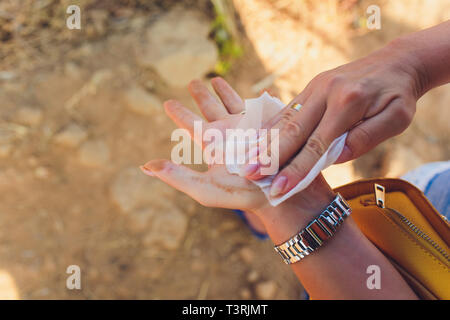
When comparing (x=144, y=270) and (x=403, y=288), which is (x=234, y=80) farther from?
(x=403, y=288)

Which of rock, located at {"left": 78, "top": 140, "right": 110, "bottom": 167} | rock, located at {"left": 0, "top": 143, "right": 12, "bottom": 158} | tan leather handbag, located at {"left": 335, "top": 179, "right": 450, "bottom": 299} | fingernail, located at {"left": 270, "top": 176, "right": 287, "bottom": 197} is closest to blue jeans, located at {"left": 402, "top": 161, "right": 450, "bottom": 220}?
tan leather handbag, located at {"left": 335, "top": 179, "right": 450, "bottom": 299}

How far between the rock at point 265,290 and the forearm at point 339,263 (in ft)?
2.83

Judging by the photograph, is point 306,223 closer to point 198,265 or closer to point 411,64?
point 411,64

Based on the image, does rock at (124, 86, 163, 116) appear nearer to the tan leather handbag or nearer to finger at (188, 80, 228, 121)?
finger at (188, 80, 228, 121)

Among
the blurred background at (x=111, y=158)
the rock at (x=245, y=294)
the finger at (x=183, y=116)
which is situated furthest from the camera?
the rock at (x=245, y=294)

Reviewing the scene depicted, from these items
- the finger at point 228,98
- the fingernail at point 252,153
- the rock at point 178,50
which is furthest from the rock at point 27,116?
the fingernail at point 252,153

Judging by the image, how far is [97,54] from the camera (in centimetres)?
177

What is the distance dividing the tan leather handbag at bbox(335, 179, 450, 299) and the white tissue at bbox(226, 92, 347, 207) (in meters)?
0.16

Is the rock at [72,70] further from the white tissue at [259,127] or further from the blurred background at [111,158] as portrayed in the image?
the white tissue at [259,127]

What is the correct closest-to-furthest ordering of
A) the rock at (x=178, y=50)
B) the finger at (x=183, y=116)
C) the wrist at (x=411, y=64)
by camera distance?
the wrist at (x=411, y=64) → the finger at (x=183, y=116) → the rock at (x=178, y=50)

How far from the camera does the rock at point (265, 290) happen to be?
168 centimetres

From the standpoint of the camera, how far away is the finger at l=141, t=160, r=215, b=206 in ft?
3.06

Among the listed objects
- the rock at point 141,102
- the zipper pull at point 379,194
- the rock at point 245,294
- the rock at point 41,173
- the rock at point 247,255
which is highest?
the rock at point 141,102
